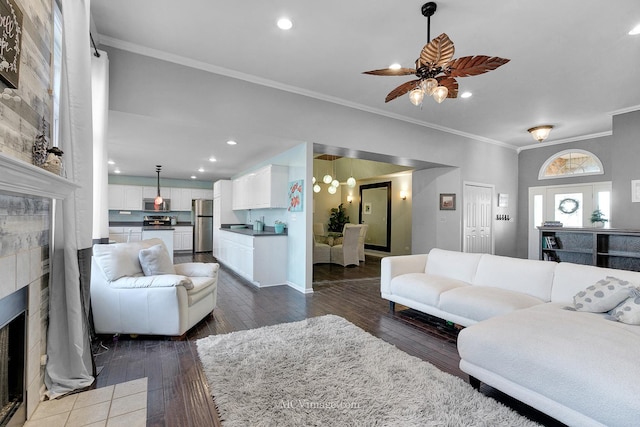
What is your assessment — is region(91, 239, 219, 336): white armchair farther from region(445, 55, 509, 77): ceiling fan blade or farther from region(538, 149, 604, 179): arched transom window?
region(538, 149, 604, 179): arched transom window

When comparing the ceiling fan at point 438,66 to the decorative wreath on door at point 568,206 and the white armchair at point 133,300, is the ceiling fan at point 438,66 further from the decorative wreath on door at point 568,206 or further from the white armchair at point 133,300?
the decorative wreath on door at point 568,206

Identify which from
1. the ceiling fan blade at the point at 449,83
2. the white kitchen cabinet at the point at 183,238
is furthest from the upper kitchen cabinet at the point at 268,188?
the white kitchen cabinet at the point at 183,238

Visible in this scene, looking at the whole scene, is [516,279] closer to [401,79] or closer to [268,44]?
[401,79]

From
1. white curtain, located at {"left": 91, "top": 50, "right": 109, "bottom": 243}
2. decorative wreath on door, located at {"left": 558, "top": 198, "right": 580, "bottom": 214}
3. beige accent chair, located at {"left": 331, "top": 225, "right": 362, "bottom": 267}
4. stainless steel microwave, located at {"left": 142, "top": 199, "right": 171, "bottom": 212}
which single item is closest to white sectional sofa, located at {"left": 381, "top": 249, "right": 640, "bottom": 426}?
white curtain, located at {"left": 91, "top": 50, "right": 109, "bottom": 243}

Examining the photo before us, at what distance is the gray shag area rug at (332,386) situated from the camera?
1.73m

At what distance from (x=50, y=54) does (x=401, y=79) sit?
3632 millimetres

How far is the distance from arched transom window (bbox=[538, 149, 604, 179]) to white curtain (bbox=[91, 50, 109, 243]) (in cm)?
861

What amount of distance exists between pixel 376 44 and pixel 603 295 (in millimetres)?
3079

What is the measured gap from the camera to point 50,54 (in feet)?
6.61

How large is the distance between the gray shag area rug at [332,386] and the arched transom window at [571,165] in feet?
22.7

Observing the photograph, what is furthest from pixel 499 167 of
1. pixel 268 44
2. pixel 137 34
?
pixel 137 34

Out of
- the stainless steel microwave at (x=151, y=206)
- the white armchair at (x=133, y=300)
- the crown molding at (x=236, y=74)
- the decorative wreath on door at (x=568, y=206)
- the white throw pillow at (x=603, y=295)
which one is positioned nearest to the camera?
the white throw pillow at (x=603, y=295)

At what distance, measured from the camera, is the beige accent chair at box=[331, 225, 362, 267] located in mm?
7117

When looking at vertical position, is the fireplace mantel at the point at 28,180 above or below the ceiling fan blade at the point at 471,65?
below
